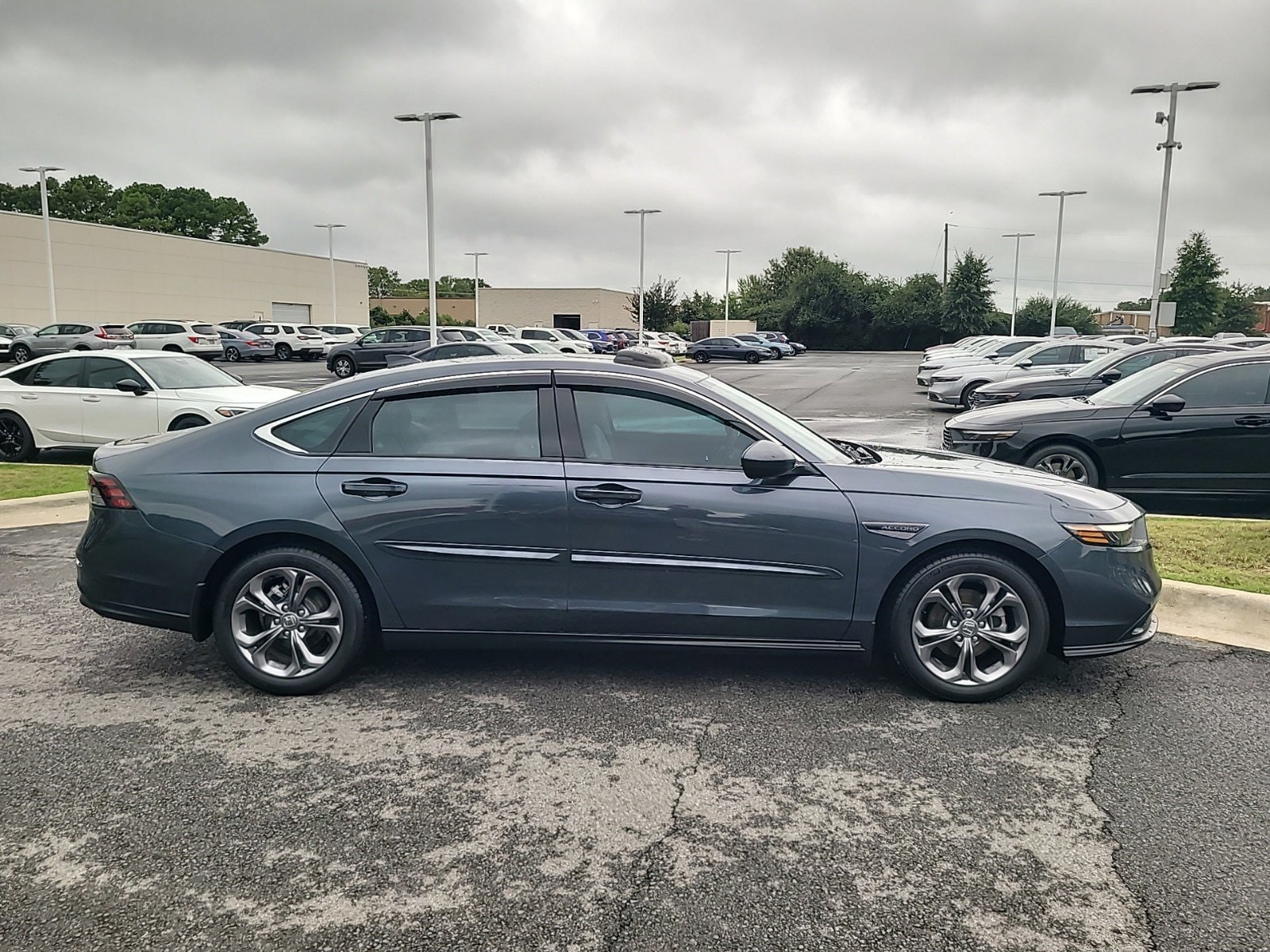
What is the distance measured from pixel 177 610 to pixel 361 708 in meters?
0.97

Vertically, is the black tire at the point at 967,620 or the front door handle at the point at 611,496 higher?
the front door handle at the point at 611,496

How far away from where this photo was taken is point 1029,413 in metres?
9.29

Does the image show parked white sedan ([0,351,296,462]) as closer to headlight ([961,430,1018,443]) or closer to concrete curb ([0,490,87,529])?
concrete curb ([0,490,87,529])

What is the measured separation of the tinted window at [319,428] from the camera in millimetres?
4590

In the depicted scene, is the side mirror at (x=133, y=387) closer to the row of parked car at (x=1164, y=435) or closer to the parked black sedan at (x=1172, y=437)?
the row of parked car at (x=1164, y=435)

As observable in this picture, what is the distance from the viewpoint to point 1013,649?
173 inches

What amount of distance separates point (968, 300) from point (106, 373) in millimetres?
72073

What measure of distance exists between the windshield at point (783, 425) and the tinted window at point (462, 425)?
0.88 metres

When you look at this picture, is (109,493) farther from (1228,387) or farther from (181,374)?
(1228,387)

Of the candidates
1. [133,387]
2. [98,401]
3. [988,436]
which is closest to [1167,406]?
[988,436]

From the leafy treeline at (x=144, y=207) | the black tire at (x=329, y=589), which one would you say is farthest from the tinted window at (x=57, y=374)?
the leafy treeline at (x=144, y=207)

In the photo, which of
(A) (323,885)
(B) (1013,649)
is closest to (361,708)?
(A) (323,885)

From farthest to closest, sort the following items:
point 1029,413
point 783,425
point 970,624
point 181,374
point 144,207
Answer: point 144,207 → point 181,374 → point 1029,413 → point 783,425 → point 970,624

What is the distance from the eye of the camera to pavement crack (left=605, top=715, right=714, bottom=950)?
2.77 m
